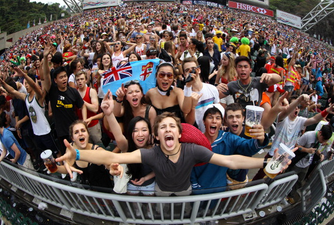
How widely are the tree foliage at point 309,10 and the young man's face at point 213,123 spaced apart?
56945mm

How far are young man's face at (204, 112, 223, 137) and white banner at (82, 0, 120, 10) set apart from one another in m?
49.5

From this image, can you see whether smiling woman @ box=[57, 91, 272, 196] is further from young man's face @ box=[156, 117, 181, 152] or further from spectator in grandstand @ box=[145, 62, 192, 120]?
spectator in grandstand @ box=[145, 62, 192, 120]

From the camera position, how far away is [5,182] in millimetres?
4215

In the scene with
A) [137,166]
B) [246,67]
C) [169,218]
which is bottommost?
[169,218]

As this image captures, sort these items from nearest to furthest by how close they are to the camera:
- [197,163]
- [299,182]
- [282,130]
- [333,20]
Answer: [197,163], [282,130], [299,182], [333,20]

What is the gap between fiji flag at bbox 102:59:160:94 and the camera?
3736 millimetres

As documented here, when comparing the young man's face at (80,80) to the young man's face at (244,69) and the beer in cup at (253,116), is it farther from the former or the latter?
the beer in cup at (253,116)

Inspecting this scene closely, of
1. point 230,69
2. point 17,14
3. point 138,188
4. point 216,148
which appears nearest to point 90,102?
point 138,188

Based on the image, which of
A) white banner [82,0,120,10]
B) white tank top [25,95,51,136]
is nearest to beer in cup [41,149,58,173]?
white tank top [25,95,51,136]

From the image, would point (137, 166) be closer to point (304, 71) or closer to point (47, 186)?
point (47, 186)

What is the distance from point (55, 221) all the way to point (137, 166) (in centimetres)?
189

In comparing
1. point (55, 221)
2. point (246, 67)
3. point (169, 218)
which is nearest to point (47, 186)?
point (55, 221)

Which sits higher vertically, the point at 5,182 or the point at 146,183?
the point at 146,183

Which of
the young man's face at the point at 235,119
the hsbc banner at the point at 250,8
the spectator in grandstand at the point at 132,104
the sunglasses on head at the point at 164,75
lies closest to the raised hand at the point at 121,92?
the spectator in grandstand at the point at 132,104
